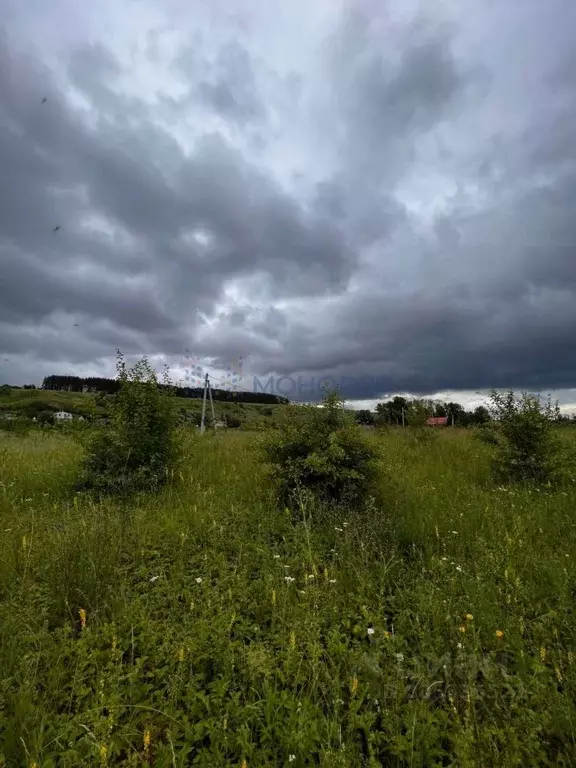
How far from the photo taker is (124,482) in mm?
5988

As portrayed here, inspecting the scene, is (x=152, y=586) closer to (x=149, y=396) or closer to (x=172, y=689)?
(x=172, y=689)

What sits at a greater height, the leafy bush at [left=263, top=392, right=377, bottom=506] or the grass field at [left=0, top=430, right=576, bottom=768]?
the leafy bush at [left=263, top=392, right=377, bottom=506]

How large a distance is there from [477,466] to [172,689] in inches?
298

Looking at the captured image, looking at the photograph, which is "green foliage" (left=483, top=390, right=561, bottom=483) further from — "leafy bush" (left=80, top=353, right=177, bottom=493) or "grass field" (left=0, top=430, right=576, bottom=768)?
"leafy bush" (left=80, top=353, right=177, bottom=493)

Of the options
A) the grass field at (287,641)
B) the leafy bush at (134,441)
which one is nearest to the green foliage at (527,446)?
the grass field at (287,641)

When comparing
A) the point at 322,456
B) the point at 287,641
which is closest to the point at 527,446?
the point at 322,456

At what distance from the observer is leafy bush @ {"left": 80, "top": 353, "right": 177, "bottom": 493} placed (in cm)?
643

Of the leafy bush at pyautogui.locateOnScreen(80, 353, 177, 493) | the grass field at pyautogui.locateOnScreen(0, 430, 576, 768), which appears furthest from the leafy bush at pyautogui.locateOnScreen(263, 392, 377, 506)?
the leafy bush at pyautogui.locateOnScreen(80, 353, 177, 493)

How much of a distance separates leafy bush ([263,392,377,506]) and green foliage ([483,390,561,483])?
117 inches

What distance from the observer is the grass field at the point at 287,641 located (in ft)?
6.86

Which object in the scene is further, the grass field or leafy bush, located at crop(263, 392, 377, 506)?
leafy bush, located at crop(263, 392, 377, 506)

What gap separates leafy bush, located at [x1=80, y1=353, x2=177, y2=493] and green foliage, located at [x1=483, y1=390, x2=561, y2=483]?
606 cm

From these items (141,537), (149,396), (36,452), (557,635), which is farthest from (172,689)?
(36,452)

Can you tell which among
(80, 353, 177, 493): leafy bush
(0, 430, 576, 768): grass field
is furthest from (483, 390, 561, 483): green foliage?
(80, 353, 177, 493): leafy bush
